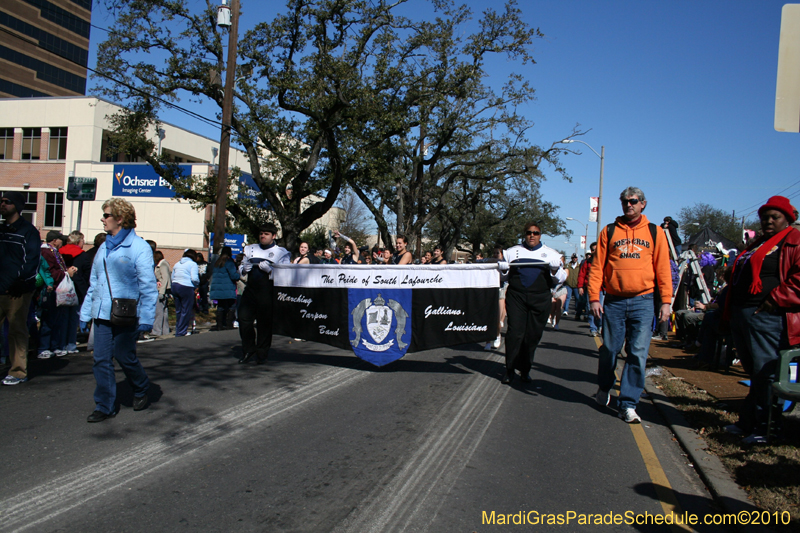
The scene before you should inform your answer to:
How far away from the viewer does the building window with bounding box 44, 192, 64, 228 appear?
42906 millimetres

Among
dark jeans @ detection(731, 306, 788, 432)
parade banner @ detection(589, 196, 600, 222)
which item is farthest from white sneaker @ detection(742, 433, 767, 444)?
parade banner @ detection(589, 196, 600, 222)

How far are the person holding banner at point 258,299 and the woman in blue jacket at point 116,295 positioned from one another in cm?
271

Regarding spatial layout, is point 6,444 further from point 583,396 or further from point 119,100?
point 119,100

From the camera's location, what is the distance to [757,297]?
5145 mm

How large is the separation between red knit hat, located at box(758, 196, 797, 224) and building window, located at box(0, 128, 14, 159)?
5112 cm

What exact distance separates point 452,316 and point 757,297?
3574mm

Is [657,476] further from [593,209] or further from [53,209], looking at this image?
[53,209]

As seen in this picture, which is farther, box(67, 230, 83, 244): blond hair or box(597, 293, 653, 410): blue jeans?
box(67, 230, 83, 244): blond hair

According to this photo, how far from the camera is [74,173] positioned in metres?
42.5

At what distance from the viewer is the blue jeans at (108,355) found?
207 inches

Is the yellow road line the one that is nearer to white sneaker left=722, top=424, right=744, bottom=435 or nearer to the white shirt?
white sneaker left=722, top=424, right=744, bottom=435

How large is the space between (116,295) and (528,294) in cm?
454

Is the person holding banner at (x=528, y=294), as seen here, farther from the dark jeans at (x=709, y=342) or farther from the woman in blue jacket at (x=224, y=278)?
the woman in blue jacket at (x=224, y=278)

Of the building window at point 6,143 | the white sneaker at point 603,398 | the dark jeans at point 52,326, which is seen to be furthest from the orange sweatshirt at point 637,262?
the building window at point 6,143
